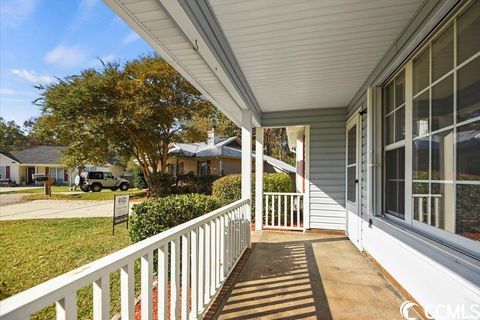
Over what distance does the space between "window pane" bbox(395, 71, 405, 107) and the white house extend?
2 centimetres

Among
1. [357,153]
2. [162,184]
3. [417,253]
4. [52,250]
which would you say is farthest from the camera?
[162,184]

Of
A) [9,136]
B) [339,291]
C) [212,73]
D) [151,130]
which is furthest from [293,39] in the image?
[9,136]

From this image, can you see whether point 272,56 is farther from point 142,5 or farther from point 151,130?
point 151,130

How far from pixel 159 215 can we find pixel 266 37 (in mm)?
2298

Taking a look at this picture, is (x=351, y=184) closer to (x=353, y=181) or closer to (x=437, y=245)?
(x=353, y=181)

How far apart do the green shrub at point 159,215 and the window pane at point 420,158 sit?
2432mm

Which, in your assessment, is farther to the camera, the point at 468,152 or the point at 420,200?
the point at 420,200

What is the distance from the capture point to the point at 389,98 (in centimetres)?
321

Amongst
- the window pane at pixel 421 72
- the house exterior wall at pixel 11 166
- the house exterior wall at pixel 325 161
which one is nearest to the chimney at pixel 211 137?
the house exterior wall at pixel 325 161

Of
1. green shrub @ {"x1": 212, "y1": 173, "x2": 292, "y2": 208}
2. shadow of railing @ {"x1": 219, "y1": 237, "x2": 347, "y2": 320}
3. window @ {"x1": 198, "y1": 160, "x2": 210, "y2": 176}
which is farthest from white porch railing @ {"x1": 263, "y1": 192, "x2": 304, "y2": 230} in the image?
window @ {"x1": 198, "y1": 160, "x2": 210, "y2": 176}

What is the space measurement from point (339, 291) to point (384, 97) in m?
2.37

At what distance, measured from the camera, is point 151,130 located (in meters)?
11.8

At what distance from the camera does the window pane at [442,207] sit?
6.21ft

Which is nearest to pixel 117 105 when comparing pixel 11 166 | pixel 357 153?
pixel 357 153
